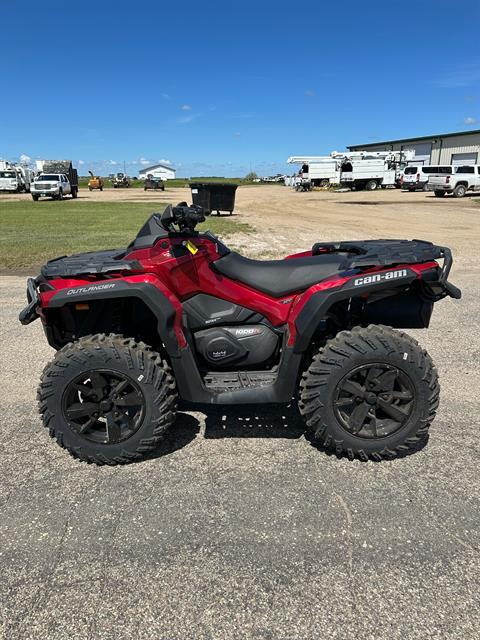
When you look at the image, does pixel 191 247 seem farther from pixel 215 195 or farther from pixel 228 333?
pixel 215 195

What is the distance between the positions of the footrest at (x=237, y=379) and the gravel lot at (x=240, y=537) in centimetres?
44

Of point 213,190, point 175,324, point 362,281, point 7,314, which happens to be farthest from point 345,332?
point 213,190

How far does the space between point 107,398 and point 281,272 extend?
133 centimetres

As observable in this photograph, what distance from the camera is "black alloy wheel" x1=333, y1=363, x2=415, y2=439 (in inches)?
108

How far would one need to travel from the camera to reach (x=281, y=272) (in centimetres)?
296

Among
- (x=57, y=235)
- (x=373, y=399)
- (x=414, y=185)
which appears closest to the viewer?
(x=373, y=399)

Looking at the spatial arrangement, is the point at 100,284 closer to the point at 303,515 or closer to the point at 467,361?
the point at 303,515

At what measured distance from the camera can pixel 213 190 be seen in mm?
18609

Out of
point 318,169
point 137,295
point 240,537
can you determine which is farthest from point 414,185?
point 240,537

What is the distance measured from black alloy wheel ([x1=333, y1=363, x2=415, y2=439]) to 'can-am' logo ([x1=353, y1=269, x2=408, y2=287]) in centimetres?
49

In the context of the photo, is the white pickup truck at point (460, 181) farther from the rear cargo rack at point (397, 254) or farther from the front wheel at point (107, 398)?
the front wheel at point (107, 398)

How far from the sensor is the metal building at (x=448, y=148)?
51812 millimetres

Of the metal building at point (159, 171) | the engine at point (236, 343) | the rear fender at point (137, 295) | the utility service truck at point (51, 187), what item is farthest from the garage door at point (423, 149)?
the metal building at point (159, 171)

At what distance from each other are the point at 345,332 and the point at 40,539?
6.57ft
